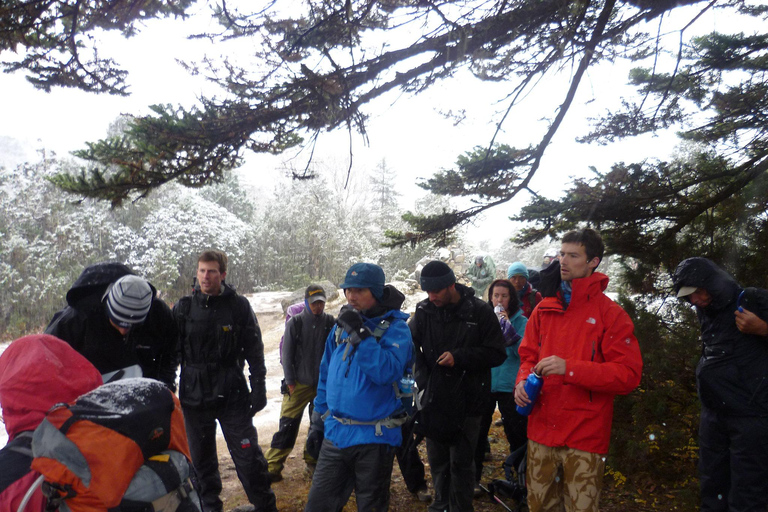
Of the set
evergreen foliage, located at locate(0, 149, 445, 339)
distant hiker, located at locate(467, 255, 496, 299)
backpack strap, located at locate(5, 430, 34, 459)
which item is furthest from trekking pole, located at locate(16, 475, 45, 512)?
evergreen foliage, located at locate(0, 149, 445, 339)

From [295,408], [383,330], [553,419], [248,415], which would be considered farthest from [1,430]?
[553,419]

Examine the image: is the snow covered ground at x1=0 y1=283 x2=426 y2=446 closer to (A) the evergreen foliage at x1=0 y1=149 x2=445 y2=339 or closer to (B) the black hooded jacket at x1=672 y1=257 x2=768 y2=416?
(A) the evergreen foliage at x1=0 y1=149 x2=445 y2=339

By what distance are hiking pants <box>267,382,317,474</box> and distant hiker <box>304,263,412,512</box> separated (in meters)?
Answer: 2.09

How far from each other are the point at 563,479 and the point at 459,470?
91 cm

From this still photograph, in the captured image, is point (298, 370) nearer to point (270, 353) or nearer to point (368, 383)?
point (368, 383)

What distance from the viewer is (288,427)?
4824 millimetres

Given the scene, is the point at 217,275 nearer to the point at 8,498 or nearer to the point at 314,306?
the point at 314,306

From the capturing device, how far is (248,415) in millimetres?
3785

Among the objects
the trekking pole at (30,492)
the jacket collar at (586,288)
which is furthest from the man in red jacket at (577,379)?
the trekking pole at (30,492)

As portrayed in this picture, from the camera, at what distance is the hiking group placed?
4.81ft

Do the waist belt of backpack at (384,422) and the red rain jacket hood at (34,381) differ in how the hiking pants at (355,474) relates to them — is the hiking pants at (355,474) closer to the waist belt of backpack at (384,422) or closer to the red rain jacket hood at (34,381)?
the waist belt of backpack at (384,422)

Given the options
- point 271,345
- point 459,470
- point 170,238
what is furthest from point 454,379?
point 170,238

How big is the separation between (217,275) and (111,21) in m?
2.43

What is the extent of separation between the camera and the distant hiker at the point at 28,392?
1379mm
